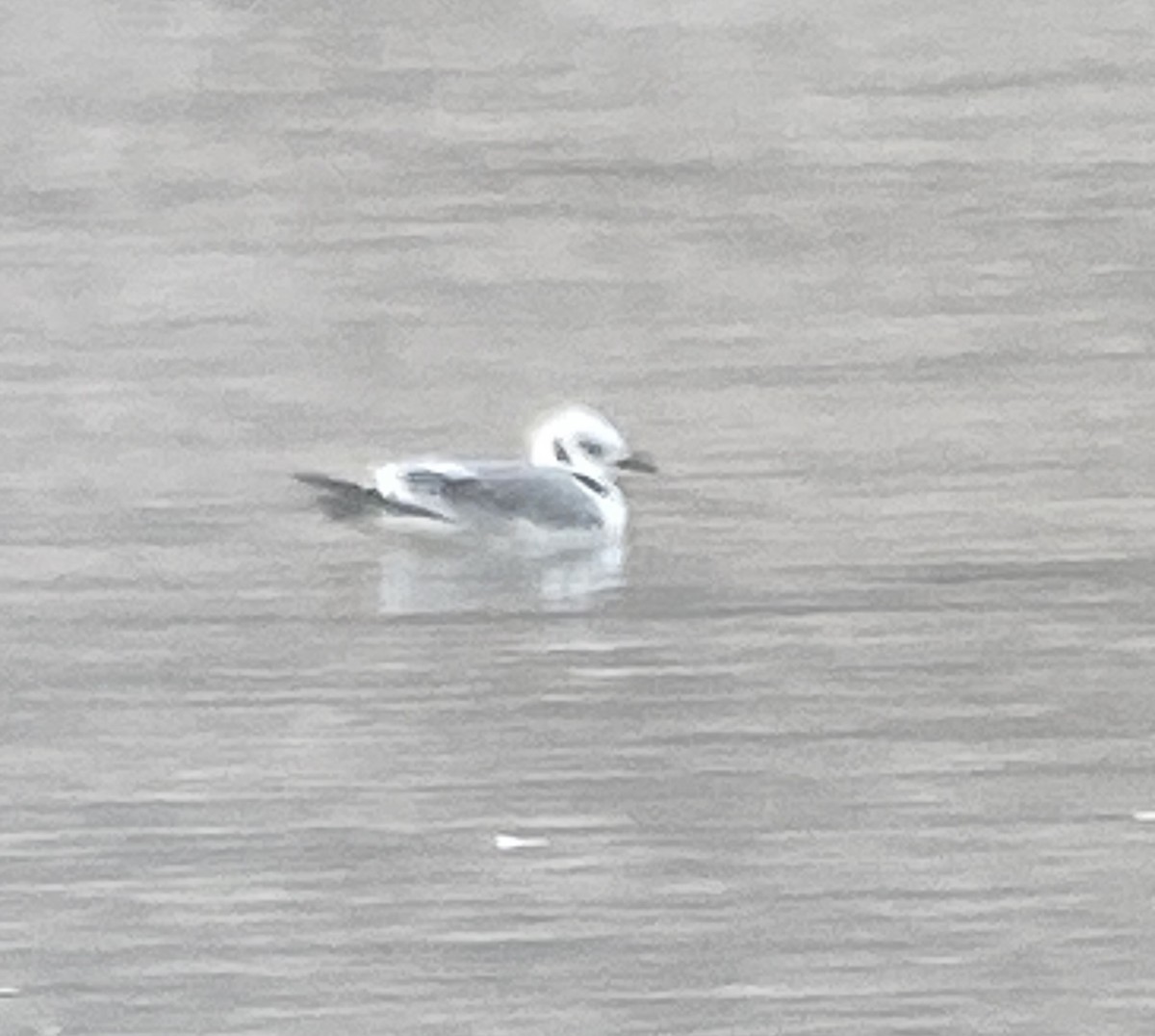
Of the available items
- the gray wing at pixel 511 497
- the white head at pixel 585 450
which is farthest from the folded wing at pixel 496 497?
the white head at pixel 585 450

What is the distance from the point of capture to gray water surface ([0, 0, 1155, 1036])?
20.4ft

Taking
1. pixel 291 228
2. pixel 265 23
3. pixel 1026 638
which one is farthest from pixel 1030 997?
pixel 265 23

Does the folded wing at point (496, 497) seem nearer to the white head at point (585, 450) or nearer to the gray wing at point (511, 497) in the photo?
the gray wing at point (511, 497)

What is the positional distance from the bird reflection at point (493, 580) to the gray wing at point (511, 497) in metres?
0.07

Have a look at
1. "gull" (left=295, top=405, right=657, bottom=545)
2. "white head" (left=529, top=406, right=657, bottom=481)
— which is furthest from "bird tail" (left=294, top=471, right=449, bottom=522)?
"white head" (left=529, top=406, right=657, bottom=481)

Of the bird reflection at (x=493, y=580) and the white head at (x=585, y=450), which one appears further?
the white head at (x=585, y=450)

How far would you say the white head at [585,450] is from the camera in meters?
8.28

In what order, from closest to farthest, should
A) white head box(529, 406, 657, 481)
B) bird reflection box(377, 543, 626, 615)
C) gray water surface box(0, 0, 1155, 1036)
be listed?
gray water surface box(0, 0, 1155, 1036) < bird reflection box(377, 543, 626, 615) < white head box(529, 406, 657, 481)

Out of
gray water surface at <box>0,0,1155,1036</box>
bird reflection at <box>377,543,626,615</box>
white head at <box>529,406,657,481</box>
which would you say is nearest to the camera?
gray water surface at <box>0,0,1155,1036</box>

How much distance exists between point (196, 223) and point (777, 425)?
2.20 meters

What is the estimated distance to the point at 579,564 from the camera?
809cm

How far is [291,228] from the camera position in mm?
10461

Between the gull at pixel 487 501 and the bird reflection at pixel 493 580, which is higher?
the gull at pixel 487 501

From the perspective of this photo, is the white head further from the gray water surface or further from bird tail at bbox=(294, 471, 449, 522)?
bird tail at bbox=(294, 471, 449, 522)
